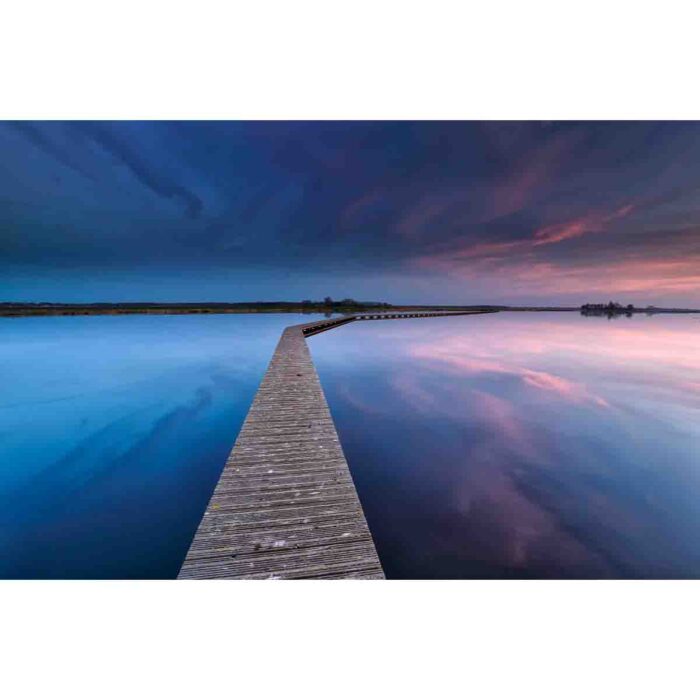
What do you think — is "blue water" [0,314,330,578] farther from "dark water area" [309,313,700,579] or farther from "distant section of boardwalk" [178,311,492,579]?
"dark water area" [309,313,700,579]

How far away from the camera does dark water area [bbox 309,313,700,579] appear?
4.54m

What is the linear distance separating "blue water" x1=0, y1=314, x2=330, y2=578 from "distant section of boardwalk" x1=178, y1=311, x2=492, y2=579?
1803 millimetres

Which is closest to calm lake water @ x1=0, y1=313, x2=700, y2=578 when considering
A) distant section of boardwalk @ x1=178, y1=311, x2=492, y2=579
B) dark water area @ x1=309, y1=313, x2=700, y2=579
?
dark water area @ x1=309, y1=313, x2=700, y2=579

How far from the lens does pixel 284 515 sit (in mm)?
3293

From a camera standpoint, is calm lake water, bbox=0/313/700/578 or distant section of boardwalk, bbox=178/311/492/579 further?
calm lake water, bbox=0/313/700/578

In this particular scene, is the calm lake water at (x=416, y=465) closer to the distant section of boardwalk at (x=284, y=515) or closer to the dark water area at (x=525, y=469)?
the dark water area at (x=525, y=469)

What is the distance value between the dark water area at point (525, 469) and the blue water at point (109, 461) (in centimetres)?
328

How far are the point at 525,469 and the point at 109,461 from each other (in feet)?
30.7

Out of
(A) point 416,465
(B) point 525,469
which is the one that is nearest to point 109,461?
(A) point 416,465

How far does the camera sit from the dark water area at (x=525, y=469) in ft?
14.9

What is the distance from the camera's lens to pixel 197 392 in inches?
492

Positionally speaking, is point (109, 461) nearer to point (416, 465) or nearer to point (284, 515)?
point (284, 515)
